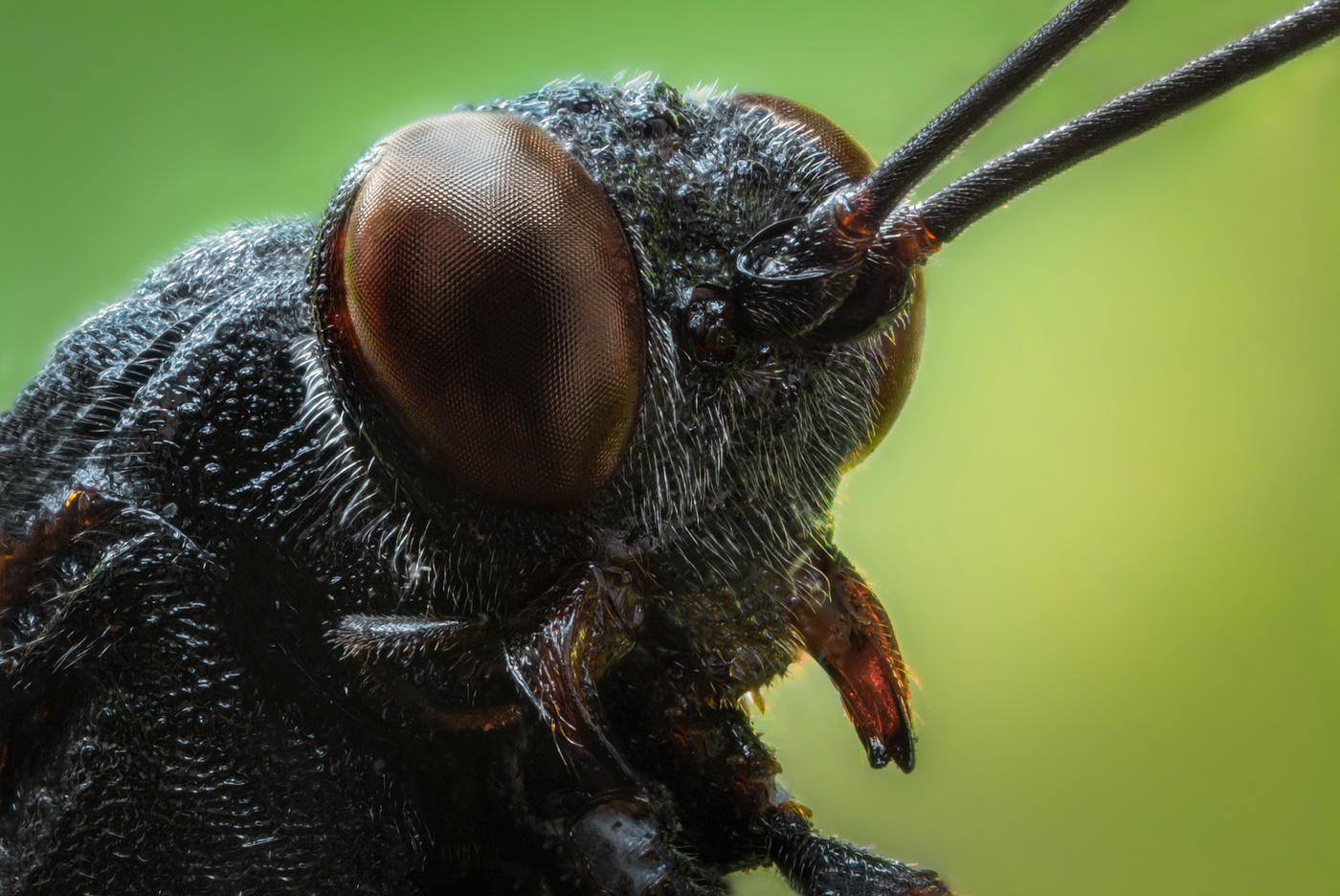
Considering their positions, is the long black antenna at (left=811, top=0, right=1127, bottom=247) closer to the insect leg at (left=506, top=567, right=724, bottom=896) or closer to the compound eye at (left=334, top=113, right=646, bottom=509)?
the compound eye at (left=334, top=113, right=646, bottom=509)

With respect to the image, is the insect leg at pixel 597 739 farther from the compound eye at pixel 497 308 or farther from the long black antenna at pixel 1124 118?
the long black antenna at pixel 1124 118

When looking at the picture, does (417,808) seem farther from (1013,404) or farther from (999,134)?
(1013,404)

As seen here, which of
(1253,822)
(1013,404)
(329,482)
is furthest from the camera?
(1013,404)

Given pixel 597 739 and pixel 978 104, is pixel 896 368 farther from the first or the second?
pixel 597 739

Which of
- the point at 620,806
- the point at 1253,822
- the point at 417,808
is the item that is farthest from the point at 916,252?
the point at 1253,822

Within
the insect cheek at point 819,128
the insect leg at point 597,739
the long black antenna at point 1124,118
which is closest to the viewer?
the long black antenna at point 1124,118

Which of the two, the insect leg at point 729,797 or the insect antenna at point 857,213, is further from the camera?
the insect leg at point 729,797

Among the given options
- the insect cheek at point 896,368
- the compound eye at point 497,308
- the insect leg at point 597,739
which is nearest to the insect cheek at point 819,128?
the insect cheek at point 896,368

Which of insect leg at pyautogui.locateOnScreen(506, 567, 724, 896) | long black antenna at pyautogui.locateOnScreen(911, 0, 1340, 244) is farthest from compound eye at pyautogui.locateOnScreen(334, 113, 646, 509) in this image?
long black antenna at pyautogui.locateOnScreen(911, 0, 1340, 244)
